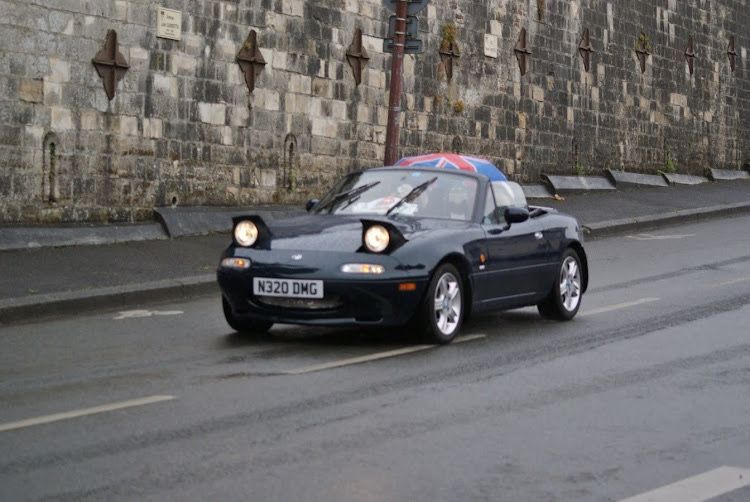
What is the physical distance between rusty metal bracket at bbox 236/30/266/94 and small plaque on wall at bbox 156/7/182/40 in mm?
1381

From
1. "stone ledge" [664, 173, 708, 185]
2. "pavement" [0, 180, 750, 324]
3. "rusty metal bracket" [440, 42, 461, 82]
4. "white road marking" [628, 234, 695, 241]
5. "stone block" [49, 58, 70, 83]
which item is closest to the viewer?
"pavement" [0, 180, 750, 324]

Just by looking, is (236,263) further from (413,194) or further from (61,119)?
(61,119)

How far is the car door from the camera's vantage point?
1152cm

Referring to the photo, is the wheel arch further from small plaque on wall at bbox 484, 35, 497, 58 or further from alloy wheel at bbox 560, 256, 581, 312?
small plaque on wall at bbox 484, 35, 497, 58

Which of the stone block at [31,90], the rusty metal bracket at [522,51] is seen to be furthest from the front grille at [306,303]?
the rusty metal bracket at [522,51]

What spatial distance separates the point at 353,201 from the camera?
11.7 metres

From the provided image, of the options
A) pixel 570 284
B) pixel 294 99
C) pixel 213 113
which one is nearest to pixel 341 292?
pixel 570 284

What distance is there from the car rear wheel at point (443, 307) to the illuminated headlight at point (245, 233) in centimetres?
132

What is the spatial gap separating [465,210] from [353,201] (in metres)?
0.86

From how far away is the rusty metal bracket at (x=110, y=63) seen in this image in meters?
18.3

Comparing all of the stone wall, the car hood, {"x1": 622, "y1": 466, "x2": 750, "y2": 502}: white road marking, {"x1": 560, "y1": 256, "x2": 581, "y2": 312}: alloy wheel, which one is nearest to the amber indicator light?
the car hood

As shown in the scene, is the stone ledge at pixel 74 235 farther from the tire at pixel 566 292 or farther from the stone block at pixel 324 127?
the tire at pixel 566 292

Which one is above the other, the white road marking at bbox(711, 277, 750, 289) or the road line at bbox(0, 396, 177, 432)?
the white road marking at bbox(711, 277, 750, 289)

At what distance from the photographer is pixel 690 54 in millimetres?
35969
